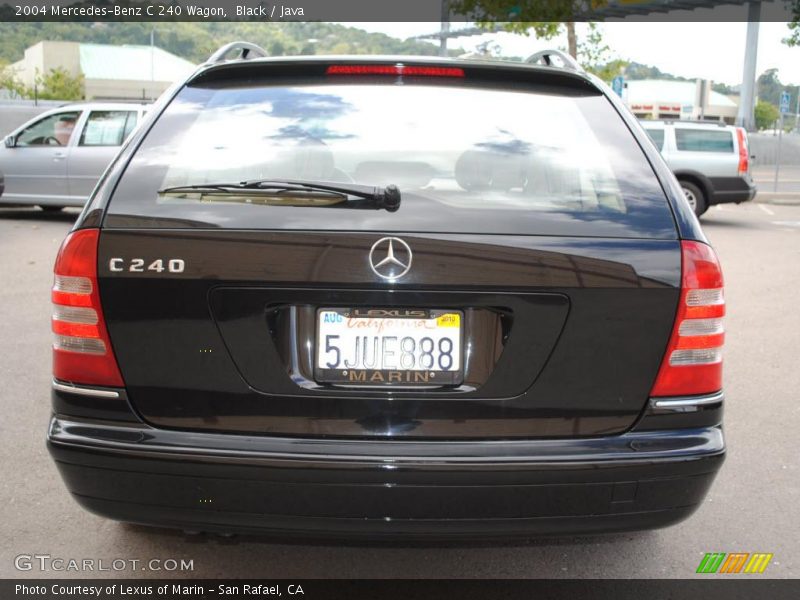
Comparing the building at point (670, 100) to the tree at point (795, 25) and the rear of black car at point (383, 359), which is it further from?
the rear of black car at point (383, 359)

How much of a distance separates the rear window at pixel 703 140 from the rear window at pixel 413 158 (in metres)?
14.6

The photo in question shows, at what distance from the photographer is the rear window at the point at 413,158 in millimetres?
2430

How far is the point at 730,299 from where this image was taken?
28.1 ft

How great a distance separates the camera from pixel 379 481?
92.2 inches

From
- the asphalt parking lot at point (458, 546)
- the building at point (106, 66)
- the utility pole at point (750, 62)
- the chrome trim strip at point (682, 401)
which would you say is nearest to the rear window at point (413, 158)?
the chrome trim strip at point (682, 401)

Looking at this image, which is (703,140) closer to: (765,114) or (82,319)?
(82,319)

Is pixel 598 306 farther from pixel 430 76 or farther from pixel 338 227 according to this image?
pixel 430 76

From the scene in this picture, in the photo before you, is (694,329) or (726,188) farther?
(726,188)

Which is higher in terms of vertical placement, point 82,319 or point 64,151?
point 82,319

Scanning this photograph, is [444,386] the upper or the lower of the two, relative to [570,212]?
lower

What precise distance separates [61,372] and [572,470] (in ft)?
4.61

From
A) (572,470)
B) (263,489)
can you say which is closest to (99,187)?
(263,489)

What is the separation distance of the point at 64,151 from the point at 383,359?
1249cm

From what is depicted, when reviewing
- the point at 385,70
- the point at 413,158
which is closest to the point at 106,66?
the point at 385,70
